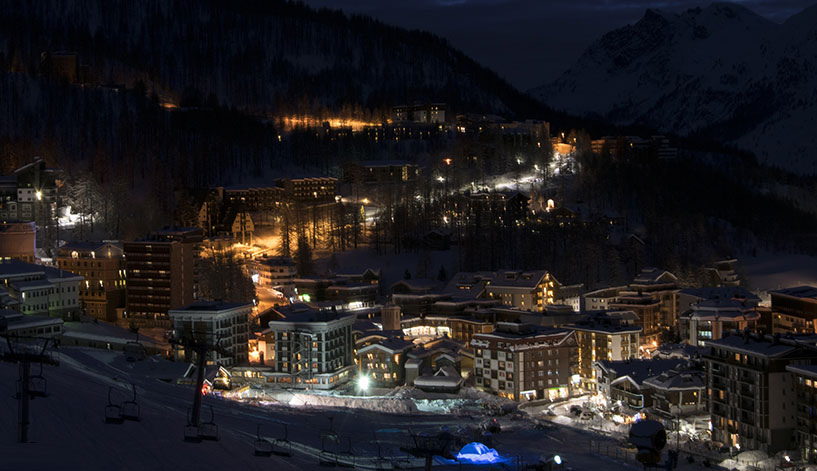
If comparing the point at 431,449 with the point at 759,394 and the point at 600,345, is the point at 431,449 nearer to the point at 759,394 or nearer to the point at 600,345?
the point at 759,394

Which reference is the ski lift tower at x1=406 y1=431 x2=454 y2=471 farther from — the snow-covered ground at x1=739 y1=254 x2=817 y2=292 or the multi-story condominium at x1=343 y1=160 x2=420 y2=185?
the multi-story condominium at x1=343 y1=160 x2=420 y2=185

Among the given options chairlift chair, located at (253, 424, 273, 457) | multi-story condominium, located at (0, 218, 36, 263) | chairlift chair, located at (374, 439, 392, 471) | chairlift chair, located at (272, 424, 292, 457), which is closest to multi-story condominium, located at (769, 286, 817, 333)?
chairlift chair, located at (374, 439, 392, 471)

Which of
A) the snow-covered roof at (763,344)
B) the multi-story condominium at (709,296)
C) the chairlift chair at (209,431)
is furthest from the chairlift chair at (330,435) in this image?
the multi-story condominium at (709,296)

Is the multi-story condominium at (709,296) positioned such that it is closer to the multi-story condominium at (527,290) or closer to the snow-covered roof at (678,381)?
the multi-story condominium at (527,290)

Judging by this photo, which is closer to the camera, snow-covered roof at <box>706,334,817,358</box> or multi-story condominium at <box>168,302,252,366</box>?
snow-covered roof at <box>706,334,817,358</box>

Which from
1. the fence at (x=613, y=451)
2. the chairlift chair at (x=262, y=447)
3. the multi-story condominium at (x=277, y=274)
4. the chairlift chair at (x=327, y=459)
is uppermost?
the multi-story condominium at (x=277, y=274)

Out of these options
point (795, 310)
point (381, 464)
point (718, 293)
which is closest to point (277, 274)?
point (718, 293)

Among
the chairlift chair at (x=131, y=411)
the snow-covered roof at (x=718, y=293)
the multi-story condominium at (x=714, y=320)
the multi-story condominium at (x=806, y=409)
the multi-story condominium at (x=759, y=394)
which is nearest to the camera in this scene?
the chairlift chair at (x=131, y=411)
